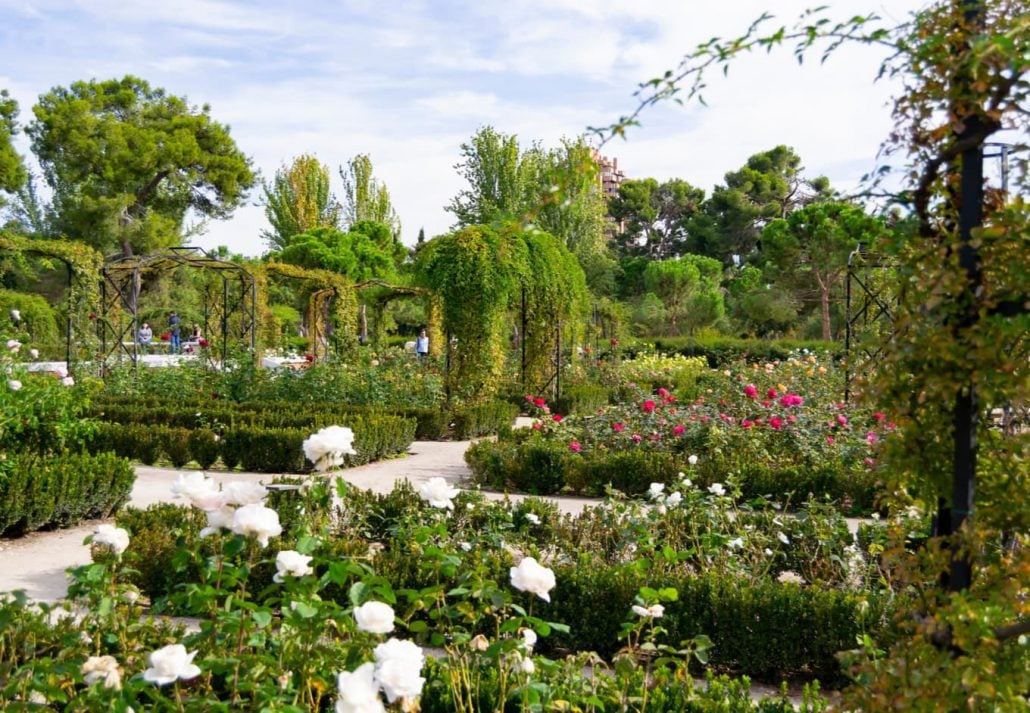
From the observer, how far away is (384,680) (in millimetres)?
1854

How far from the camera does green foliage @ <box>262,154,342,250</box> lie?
40.1 m

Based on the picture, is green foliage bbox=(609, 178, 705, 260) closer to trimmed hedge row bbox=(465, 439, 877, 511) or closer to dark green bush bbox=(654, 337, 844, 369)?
dark green bush bbox=(654, 337, 844, 369)

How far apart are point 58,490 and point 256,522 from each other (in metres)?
4.76

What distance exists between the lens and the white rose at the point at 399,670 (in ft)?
6.10

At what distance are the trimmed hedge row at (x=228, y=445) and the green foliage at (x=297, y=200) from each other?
3152 cm

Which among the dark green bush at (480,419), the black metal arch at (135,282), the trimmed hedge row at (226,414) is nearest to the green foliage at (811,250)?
the dark green bush at (480,419)

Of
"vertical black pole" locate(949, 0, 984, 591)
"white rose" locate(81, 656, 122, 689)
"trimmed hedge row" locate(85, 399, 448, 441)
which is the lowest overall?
"trimmed hedge row" locate(85, 399, 448, 441)

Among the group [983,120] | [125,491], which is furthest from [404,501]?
[983,120]

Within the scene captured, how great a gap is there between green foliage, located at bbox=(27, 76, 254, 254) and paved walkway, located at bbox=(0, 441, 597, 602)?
26278mm

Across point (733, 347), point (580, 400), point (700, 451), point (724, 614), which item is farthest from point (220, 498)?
point (733, 347)

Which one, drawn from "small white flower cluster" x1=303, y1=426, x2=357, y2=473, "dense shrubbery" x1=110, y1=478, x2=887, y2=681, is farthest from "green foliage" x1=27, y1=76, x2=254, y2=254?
"small white flower cluster" x1=303, y1=426, x2=357, y2=473

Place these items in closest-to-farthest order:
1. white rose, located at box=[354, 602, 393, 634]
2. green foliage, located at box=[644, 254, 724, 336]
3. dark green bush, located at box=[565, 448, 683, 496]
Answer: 1. white rose, located at box=[354, 602, 393, 634]
2. dark green bush, located at box=[565, 448, 683, 496]
3. green foliage, located at box=[644, 254, 724, 336]

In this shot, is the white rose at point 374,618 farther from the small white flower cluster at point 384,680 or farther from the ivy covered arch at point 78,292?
the ivy covered arch at point 78,292

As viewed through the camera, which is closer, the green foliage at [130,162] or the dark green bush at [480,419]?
the dark green bush at [480,419]
